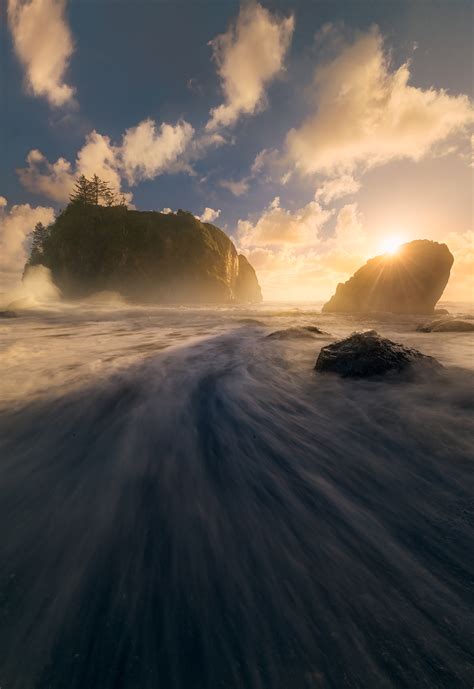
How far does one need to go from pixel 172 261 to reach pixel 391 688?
5133cm

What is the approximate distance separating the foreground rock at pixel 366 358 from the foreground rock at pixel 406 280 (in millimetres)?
29862

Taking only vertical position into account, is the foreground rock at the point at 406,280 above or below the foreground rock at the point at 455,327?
above

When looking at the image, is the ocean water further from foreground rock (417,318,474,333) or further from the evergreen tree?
the evergreen tree

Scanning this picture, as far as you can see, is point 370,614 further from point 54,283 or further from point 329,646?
point 54,283

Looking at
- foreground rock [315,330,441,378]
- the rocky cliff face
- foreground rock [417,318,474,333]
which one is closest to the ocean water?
foreground rock [315,330,441,378]

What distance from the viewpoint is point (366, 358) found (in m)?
4.55

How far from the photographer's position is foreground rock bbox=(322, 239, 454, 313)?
95.8 feet

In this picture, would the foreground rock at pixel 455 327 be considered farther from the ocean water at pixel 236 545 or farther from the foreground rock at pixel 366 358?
the ocean water at pixel 236 545

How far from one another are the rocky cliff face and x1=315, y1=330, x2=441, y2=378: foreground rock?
43208 millimetres

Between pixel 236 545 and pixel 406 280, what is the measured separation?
116 ft

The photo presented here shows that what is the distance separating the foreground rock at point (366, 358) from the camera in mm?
4457

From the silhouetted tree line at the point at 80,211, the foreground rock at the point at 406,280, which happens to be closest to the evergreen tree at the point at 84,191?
the silhouetted tree line at the point at 80,211

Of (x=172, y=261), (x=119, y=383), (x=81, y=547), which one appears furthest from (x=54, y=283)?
(x=81, y=547)

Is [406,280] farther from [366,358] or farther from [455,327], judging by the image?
[366,358]
